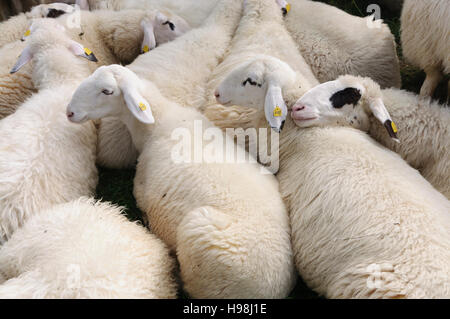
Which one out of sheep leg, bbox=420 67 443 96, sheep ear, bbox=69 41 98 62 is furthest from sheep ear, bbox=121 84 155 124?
sheep leg, bbox=420 67 443 96

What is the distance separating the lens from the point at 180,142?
3.17 meters

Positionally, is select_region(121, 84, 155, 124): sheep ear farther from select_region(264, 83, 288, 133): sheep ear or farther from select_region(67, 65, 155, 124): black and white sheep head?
select_region(264, 83, 288, 133): sheep ear

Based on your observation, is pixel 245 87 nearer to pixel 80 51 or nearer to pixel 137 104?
pixel 137 104

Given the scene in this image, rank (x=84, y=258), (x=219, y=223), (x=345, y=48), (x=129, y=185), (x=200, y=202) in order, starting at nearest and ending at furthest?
1. (x=84, y=258)
2. (x=219, y=223)
3. (x=200, y=202)
4. (x=129, y=185)
5. (x=345, y=48)

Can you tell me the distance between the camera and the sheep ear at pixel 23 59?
3.80 metres

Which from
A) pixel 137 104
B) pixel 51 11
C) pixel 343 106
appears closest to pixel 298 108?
pixel 343 106

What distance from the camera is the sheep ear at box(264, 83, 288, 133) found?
313 cm

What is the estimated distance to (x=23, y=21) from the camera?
4832 mm

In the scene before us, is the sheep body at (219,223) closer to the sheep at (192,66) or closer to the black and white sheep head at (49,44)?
the sheep at (192,66)

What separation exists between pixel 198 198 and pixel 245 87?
0.95 metres

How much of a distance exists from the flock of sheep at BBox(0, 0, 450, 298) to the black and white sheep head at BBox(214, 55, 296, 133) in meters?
0.01

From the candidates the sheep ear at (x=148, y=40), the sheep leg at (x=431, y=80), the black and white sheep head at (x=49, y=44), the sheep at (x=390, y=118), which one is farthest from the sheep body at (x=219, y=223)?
the sheep leg at (x=431, y=80)

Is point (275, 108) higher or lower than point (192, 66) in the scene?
higher

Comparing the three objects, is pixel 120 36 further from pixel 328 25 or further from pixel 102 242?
pixel 102 242
